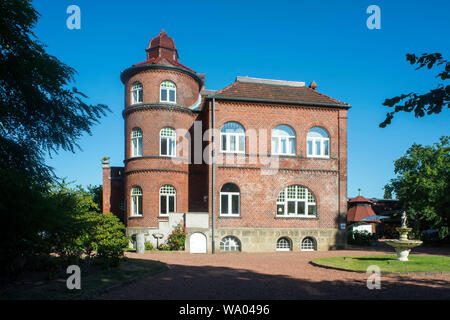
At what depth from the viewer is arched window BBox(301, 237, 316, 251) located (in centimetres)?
2350

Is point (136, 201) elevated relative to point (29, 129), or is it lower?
lower

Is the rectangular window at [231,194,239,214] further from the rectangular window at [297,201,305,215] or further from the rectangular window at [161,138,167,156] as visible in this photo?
the rectangular window at [161,138,167,156]

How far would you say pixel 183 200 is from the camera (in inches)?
996

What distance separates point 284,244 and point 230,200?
4275mm

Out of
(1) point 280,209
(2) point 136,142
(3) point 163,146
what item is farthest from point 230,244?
(2) point 136,142

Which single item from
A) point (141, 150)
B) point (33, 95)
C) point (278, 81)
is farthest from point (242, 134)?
point (33, 95)

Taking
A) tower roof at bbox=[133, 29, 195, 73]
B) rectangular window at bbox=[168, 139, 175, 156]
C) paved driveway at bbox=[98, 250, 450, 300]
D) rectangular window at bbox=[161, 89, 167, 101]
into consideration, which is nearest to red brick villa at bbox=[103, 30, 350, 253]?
rectangular window at bbox=[168, 139, 175, 156]

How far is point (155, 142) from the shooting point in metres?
24.8

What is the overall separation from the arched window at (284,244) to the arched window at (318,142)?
5.54m

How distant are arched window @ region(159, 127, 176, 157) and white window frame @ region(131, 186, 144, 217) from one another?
2.81 metres

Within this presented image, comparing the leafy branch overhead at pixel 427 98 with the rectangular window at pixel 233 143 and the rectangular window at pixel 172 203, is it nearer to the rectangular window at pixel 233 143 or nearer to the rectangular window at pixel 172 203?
the rectangular window at pixel 233 143

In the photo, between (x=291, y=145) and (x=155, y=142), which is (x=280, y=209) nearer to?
(x=291, y=145)

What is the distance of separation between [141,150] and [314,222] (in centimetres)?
1189

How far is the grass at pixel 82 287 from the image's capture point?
27.7 feet
